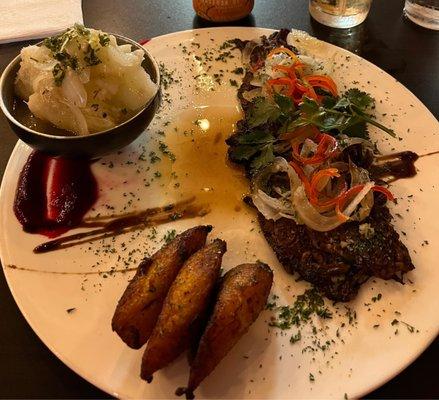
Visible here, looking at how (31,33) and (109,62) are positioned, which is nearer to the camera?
(109,62)

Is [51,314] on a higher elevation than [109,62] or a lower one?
lower

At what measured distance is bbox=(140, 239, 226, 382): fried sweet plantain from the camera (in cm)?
150

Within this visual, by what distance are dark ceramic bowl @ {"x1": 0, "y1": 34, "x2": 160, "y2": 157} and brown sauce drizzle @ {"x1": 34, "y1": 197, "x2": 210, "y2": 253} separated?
1.01 feet

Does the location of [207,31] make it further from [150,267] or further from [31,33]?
[150,267]

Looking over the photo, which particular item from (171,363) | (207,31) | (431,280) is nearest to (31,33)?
(207,31)

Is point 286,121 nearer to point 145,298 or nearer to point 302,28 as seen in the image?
point 145,298

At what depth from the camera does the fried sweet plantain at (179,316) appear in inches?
59.2

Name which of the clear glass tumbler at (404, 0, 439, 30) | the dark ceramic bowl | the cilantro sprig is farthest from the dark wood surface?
the cilantro sprig

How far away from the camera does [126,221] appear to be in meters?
2.14

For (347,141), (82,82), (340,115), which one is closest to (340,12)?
(340,115)

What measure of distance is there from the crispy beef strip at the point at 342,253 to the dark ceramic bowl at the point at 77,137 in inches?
29.5

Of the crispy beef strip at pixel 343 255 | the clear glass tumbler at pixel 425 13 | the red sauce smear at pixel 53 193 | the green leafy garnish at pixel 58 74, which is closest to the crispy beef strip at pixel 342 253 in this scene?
the crispy beef strip at pixel 343 255

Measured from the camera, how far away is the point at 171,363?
5.43ft

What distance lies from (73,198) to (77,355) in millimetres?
777
